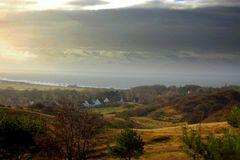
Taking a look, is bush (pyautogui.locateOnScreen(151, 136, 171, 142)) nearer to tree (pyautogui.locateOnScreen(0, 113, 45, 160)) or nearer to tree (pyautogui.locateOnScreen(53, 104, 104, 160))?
tree (pyautogui.locateOnScreen(53, 104, 104, 160))

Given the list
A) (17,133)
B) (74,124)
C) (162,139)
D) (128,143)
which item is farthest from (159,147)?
(17,133)

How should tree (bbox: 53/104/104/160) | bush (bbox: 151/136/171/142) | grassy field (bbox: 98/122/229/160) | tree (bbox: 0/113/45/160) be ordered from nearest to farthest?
tree (bbox: 0/113/45/160), tree (bbox: 53/104/104/160), grassy field (bbox: 98/122/229/160), bush (bbox: 151/136/171/142)

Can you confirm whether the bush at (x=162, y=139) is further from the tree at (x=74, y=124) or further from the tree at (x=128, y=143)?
the tree at (x=74, y=124)

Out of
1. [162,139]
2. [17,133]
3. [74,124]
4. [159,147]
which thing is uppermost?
[74,124]

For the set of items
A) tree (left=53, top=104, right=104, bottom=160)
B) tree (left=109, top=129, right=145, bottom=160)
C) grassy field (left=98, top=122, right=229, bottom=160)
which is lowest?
grassy field (left=98, top=122, right=229, bottom=160)

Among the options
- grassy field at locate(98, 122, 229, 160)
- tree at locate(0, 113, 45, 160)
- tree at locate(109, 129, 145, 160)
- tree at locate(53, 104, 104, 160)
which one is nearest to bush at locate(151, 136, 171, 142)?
grassy field at locate(98, 122, 229, 160)

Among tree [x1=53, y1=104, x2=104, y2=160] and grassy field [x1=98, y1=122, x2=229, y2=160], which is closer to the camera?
tree [x1=53, y1=104, x2=104, y2=160]

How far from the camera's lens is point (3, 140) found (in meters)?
62.2

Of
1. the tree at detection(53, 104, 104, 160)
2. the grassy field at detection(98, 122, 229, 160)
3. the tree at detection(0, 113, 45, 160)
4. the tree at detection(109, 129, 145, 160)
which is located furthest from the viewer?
the grassy field at detection(98, 122, 229, 160)

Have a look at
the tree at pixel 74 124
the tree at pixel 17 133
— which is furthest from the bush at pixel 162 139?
the tree at pixel 17 133

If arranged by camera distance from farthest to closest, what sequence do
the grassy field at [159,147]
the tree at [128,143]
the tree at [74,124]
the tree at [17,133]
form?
1. the grassy field at [159,147]
2. the tree at [128,143]
3. the tree at [74,124]
4. the tree at [17,133]

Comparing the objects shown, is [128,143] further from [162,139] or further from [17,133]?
[162,139]

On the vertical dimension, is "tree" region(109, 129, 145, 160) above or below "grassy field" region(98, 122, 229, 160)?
above

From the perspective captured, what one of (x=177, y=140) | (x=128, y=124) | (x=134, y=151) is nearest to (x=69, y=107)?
(x=134, y=151)
